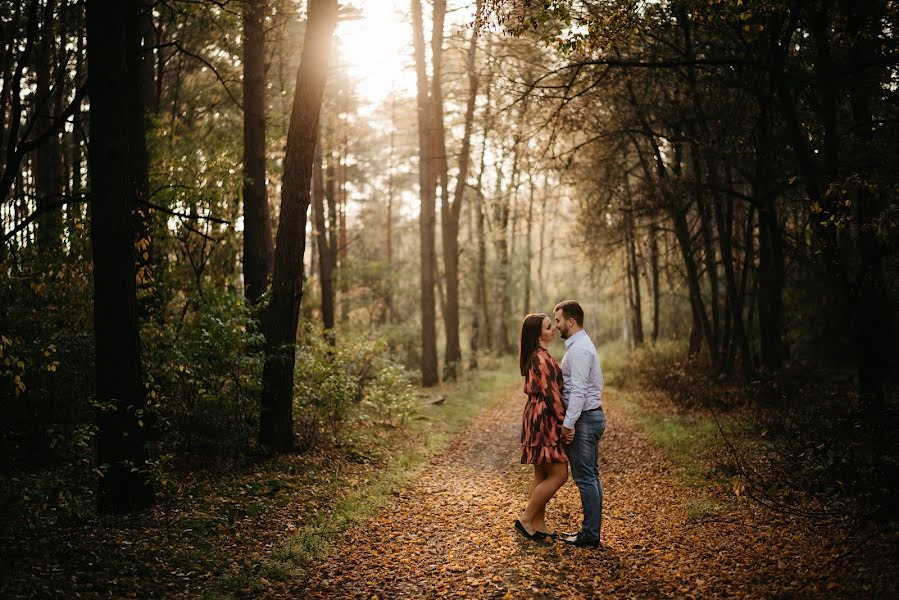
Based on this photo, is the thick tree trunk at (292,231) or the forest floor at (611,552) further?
the thick tree trunk at (292,231)

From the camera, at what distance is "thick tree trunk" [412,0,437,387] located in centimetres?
1617

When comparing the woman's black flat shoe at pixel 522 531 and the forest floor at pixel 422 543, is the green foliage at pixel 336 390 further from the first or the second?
the woman's black flat shoe at pixel 522 531

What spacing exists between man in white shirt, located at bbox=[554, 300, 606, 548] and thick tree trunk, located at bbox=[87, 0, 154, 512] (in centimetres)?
430

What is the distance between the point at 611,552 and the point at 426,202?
12.5m

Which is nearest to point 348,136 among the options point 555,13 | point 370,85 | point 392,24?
point 370,85

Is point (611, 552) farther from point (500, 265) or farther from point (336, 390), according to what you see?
point (500, 265)

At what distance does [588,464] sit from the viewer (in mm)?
5676

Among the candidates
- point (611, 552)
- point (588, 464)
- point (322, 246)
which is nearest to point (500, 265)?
point (322, 246)

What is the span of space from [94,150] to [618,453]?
28.3ft

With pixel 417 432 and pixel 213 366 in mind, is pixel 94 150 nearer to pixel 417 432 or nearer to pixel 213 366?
pixel 213 366

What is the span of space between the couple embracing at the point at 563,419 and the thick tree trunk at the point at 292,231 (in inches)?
153

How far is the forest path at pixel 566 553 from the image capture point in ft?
15.9

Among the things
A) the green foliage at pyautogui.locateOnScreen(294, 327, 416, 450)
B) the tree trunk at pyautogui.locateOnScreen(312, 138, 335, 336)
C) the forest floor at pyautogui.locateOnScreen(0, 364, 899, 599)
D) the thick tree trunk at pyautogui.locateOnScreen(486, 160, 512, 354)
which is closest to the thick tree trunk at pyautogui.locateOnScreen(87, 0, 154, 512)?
the forest floor at pyautogui.locateOnScreen(0, 364, 899, 599)

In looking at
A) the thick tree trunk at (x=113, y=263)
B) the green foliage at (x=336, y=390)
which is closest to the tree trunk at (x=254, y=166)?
the green foliage at (x=336, y=390)
